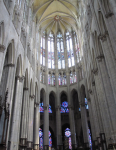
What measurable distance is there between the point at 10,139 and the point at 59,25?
75.3 feet

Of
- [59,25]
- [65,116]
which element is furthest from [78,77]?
[59,25]

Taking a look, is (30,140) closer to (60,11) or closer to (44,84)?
(44,84)

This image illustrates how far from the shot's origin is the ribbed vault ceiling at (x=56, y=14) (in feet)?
83.9

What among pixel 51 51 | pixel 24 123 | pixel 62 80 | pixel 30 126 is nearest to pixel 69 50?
pixel 51 51

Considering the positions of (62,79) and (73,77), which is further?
(62,79)

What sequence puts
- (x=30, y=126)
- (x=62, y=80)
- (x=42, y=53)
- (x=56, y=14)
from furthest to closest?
(x=56, y=14), (x=42, y=53), (x=62, y=80), (x=30, y=126)

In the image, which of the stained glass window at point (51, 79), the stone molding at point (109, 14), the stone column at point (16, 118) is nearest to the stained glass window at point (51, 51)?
the stained glass window at point (51, 79)

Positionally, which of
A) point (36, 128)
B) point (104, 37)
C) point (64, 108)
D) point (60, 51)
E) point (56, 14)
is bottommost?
point (36, 128)

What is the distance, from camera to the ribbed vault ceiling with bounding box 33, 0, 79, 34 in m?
25.6

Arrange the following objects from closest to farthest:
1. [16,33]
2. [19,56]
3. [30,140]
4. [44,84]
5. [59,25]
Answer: [16,33] < [19,56] < [30,140] < [44,84] < [59,25]

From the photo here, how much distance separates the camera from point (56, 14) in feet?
93.9

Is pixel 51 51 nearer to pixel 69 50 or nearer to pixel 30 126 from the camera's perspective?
pixel 69 50

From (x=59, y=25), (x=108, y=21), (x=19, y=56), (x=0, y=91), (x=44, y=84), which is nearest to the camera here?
(x=108, y=21)

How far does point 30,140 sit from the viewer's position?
17969 millimetres
